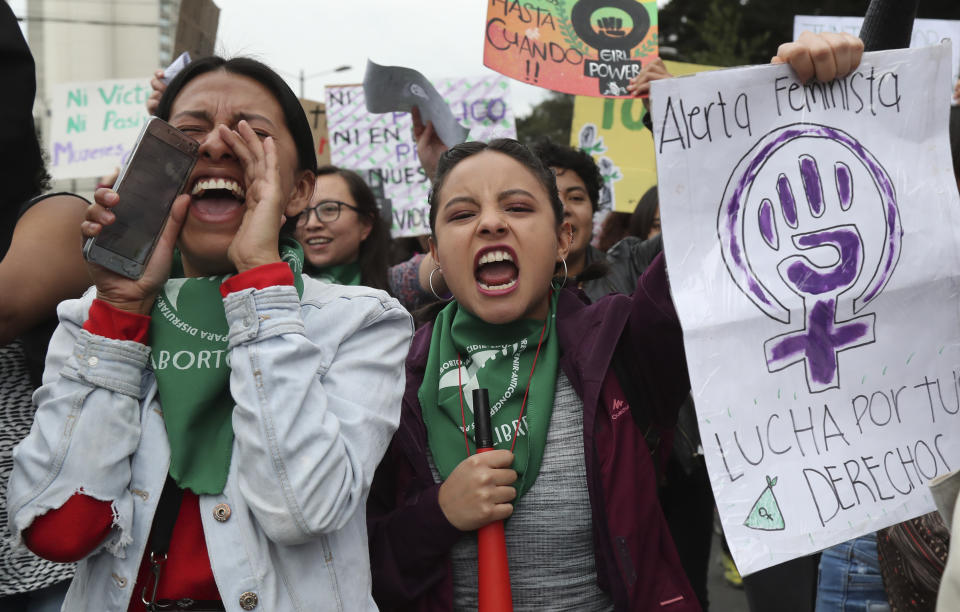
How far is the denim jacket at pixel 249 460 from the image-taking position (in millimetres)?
1398

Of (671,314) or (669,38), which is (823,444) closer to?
(671,314)

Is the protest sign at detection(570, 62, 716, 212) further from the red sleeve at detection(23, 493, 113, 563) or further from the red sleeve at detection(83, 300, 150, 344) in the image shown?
the red sleeve at detection(23, 493, 113, 563)

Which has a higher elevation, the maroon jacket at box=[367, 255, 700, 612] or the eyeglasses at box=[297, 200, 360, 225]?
the eyeglasses at box=[297, 200, 360, 225]

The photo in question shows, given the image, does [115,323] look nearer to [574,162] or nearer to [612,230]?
[574,162]

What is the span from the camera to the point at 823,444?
64.3 inches

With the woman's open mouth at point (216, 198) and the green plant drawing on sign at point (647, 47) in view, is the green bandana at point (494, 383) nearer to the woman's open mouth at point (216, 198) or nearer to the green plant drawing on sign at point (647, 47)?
the woman's open mouth at point (216, 198)

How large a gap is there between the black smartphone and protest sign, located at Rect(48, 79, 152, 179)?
207 inches

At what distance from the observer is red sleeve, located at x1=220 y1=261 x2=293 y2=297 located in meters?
1.50

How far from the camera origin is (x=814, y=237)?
1.71 metres

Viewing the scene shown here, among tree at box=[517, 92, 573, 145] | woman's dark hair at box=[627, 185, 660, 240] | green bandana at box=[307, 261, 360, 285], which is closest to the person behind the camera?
green bandana at box=[307, 261, 360, 285]

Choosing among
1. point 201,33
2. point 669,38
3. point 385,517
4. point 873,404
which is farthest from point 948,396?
point 669,38

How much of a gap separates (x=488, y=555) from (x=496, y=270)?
0.69 meters

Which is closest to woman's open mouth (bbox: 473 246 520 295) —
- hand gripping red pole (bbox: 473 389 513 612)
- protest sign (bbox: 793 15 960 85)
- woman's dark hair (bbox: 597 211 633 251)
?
hand gripping red pole (bbox: 473 389 513 612)

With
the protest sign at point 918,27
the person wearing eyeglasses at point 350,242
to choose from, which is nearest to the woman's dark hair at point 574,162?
the person wearing eyeglasses at point 350,242
